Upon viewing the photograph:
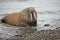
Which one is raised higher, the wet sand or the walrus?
the walrus

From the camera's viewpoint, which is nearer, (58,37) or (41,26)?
(58,37)

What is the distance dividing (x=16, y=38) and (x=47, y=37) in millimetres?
799

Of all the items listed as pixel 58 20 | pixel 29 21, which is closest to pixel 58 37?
pixel 29 21

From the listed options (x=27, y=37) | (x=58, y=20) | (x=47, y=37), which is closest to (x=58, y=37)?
(x=47, y=37)

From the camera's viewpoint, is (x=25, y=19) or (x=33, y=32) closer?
(x=33, y=32)

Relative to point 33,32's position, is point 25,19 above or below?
above

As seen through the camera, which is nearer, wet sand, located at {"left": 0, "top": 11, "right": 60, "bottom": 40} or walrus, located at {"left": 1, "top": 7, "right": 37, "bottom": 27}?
wet sand, located at {"left": 0, "top": 11, "right": 60, "bottom": 40}

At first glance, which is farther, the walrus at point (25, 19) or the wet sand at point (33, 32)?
the walrus at point (25, 19)

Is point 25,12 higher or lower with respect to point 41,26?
higher

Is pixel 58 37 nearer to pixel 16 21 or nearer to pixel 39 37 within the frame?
pixel 39 37

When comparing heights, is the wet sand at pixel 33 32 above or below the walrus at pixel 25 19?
below

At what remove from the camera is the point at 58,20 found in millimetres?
8477

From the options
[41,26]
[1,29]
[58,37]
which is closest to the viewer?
[58,37]

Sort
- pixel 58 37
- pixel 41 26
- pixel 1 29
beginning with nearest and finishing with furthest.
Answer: pixel 58 37 → pixel 1 29 → pixel 41 26
